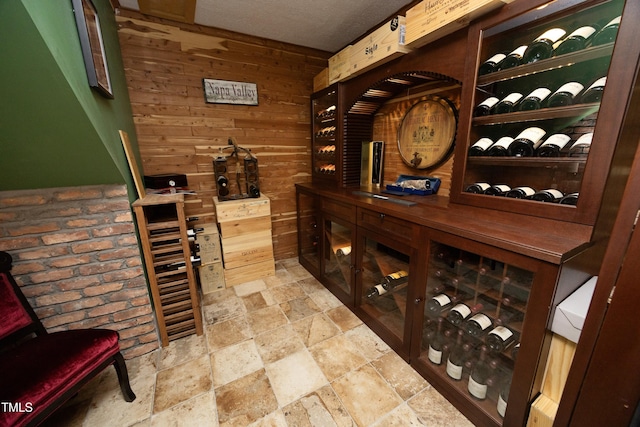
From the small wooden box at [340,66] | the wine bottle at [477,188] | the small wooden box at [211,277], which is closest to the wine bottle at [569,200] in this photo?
the wine bottle at [477,188]

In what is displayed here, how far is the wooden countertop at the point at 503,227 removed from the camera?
2.94 feet

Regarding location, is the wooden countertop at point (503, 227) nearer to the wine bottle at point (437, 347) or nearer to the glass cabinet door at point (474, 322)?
the glass cabinet door at point (474, 322)

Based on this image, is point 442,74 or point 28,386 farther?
point 442,74

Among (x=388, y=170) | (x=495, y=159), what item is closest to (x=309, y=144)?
(x=388, y=170)

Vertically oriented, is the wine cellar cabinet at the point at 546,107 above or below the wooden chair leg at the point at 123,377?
above

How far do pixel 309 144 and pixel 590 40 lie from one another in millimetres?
2457

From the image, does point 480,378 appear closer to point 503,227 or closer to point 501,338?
point 501,338

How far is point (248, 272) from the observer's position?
8.87 ft

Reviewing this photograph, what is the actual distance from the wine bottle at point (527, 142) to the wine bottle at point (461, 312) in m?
0.83

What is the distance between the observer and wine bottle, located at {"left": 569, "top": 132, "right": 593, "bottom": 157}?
40.9 inches

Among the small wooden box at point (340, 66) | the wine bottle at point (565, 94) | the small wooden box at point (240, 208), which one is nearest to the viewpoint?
the wine bottle at point (565, 94)

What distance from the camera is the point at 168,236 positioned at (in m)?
1.74

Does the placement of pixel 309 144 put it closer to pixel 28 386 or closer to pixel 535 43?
pixel 535 43

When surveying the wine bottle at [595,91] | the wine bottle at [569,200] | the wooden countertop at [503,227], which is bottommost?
the wooden countertop at [503,227]
